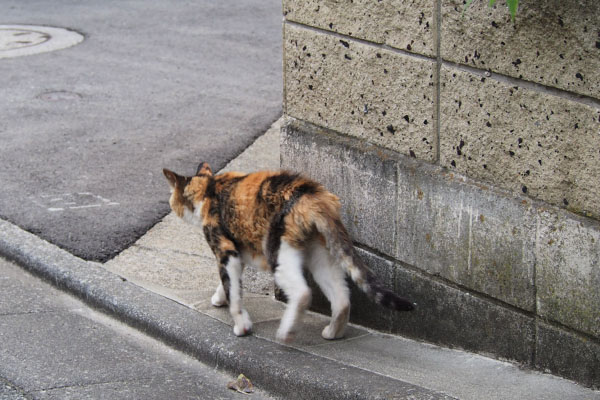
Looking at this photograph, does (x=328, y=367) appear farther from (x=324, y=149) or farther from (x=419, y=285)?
(x=324, y=149)

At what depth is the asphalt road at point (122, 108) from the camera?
20.6 ft

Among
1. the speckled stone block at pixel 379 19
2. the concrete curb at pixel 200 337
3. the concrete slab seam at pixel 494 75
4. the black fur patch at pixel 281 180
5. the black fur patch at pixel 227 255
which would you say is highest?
the speckled stone block at pixel 379 19

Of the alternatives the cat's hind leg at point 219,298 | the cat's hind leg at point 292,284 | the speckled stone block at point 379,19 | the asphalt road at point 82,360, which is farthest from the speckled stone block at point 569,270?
the cat's hind leg at point 219,298

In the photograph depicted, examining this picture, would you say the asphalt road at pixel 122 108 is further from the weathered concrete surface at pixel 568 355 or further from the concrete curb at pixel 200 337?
the weathered concrete surface at pixel 568 355

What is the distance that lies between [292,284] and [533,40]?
1657 millimetres

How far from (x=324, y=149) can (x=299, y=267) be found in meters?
0.74

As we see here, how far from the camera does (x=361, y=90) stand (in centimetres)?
441

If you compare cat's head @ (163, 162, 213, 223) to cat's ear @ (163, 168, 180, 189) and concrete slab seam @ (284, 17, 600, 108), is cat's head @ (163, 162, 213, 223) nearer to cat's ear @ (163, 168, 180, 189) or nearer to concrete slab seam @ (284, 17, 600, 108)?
cat's ear @ (163, 168, 180, 189)

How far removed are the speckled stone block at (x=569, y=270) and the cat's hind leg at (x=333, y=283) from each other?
1.07m

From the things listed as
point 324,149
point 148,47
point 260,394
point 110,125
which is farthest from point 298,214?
point 148,47

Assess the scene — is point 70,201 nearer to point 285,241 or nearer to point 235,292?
point 235,292

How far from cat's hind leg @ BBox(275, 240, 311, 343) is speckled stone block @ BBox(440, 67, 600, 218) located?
897 millimetres

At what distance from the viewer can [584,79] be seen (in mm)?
3441

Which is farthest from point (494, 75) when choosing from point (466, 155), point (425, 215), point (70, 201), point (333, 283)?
point (70, 201)
